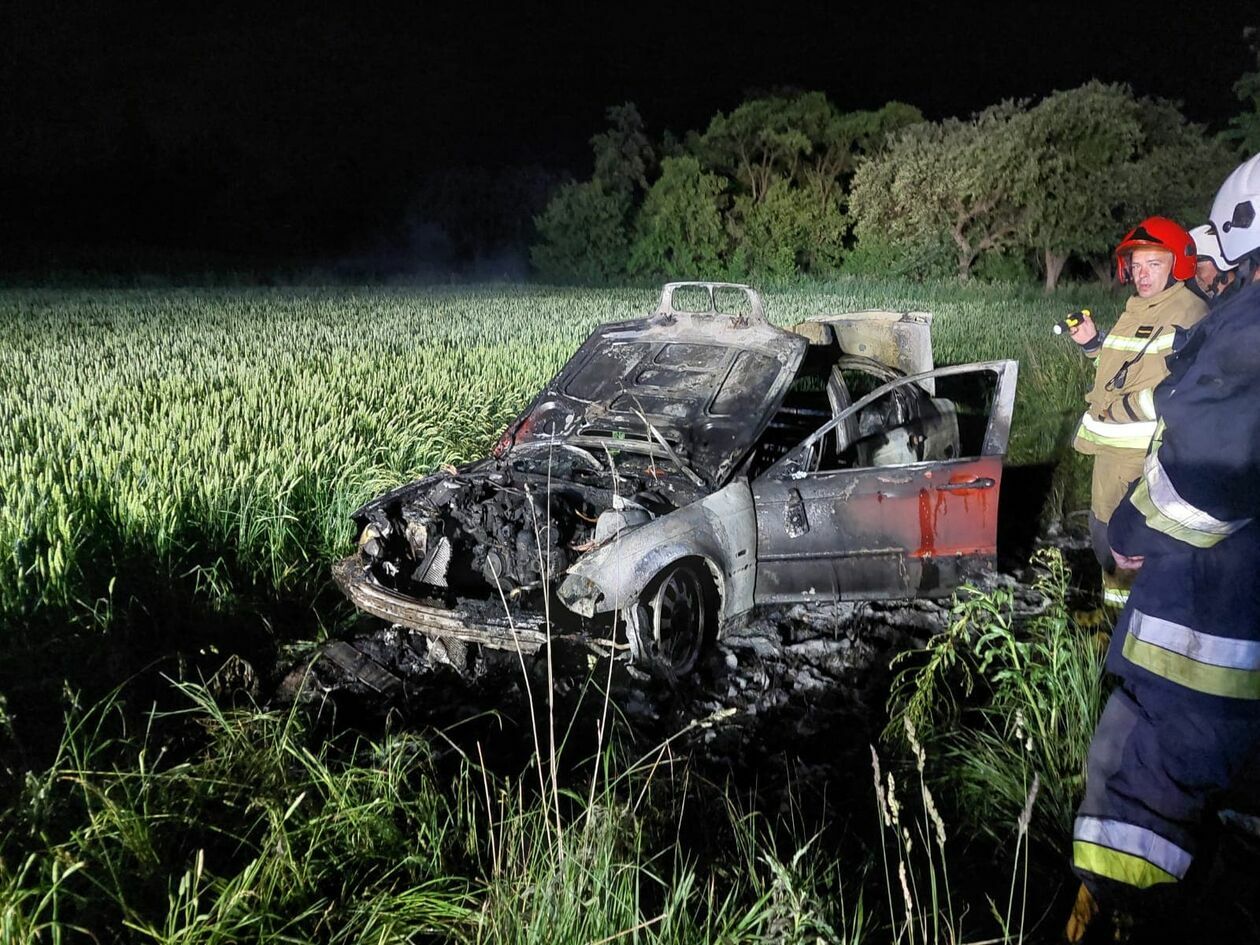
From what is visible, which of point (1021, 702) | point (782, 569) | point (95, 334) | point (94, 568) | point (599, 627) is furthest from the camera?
point (95, 334)

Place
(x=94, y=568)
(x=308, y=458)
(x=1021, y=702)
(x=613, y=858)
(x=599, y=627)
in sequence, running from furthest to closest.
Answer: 1. (x=308, y=458)
2. (x=94, y=568)
3. (x=599, y=627)
4. (x=1021, y=702)
5. (x=613, y=858)

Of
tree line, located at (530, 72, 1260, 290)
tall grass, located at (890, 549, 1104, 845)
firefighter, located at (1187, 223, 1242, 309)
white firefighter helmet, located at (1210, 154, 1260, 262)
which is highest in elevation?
tree line, located at (530, 72, 1260, 290)

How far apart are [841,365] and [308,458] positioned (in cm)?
340

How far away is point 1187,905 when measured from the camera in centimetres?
180

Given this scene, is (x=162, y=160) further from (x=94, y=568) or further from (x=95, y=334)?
(x=94, y=568)

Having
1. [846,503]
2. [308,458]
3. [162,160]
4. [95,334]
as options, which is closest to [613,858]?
[846,503]

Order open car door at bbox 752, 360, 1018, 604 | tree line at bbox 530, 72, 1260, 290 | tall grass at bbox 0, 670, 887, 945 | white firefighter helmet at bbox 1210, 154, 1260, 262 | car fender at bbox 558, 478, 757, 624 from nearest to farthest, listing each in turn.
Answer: tall grass at bbox 0, 670, 887, 945
white firefighter helmet at bbox 1210, 154, 1260, 262
car fender at bbox 558, 478, 757, 624
open car door at bbox 752, 360, 1018, 604
tree line at bbox 530, 72, 1260, 290

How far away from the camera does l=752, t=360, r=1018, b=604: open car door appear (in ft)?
12.6

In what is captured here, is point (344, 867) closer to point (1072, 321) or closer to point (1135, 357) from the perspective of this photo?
point (1135, 357)

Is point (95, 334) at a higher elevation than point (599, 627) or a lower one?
higher

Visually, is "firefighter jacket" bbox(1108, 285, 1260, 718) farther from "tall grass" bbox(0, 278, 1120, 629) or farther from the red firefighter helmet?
"tall grass" bbox(0, 278, 1120, 629)

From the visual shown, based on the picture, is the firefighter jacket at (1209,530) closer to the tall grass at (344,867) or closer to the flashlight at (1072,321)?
the tall grass at (344,867)

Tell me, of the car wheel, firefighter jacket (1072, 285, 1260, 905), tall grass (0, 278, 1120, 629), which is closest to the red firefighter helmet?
firefighter jacket (1072, 285, 1260, 905)

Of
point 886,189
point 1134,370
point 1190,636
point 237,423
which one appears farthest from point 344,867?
point 886,189
